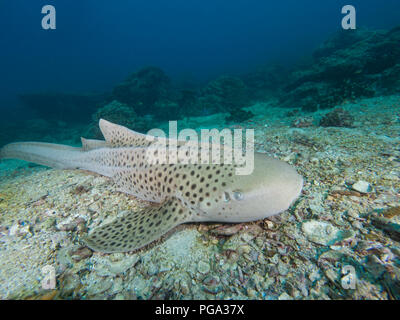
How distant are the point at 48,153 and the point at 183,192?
4.80 meters

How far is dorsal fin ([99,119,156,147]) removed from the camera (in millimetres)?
3256

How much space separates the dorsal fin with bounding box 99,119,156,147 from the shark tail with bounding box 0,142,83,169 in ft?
4.05

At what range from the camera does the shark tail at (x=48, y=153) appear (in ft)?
15.3

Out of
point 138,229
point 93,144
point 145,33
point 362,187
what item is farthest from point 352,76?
point 145,33

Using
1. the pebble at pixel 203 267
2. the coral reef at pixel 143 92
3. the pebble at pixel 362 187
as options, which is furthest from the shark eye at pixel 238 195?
the coral reef at pixel 143 92

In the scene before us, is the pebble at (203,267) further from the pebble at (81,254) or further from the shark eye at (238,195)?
the pebble at (81,254)

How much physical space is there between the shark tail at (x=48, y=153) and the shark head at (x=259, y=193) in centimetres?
397

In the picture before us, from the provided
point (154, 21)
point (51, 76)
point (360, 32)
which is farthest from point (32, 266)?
point (154, 21)

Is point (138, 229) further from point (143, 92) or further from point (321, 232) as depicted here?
point (143, 92)

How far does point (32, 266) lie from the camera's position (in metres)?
2.12

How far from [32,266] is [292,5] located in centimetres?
21566

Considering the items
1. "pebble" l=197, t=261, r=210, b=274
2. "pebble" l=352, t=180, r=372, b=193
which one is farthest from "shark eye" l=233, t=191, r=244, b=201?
"pebble" l=352, t=180, r=372, b=193

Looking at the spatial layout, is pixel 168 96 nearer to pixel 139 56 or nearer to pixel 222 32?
pixel 139 56

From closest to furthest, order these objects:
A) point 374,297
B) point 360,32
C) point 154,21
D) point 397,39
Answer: point 374,297
point 397,39
point 360,32
point 154,21
